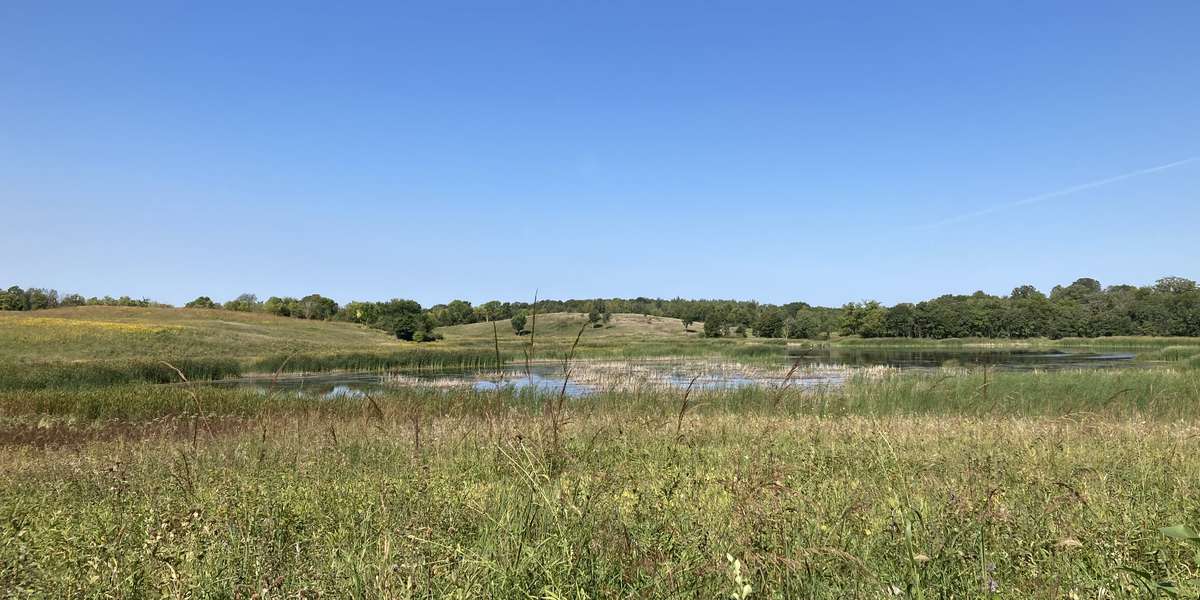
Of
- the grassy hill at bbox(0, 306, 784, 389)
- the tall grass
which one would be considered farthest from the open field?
the tall grass

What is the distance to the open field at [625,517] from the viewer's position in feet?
8.59

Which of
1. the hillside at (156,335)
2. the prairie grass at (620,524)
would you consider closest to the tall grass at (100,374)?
the hillside at (156,335)

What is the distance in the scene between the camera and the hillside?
1820 inches

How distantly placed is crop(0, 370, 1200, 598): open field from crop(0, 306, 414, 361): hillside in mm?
50712

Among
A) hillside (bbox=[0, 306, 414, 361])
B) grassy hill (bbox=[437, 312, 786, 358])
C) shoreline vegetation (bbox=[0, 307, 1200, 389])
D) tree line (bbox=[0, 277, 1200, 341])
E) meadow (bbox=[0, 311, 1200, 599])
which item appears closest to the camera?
meadow (bbox=[0, 311, 1200, 599])

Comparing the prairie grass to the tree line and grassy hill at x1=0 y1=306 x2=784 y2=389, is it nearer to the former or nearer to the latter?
grassy hill at x1=0 y1=306 x2=784 y2=389

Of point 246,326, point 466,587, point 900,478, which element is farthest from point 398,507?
point 246,326

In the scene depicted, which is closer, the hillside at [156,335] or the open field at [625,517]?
the open field at [625,517]

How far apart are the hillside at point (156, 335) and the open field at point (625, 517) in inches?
1997

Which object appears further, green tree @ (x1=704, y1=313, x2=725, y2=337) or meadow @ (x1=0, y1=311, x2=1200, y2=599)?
green tree @ (x1=704, y1=313, x2=725, y2=337)

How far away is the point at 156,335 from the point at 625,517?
211 feet

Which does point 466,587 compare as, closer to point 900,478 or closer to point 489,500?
point 489,500

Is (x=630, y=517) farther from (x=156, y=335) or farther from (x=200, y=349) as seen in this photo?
(x=156, y=335)

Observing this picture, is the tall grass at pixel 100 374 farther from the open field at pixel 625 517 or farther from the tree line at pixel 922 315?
the tree line at pixel 922 315
